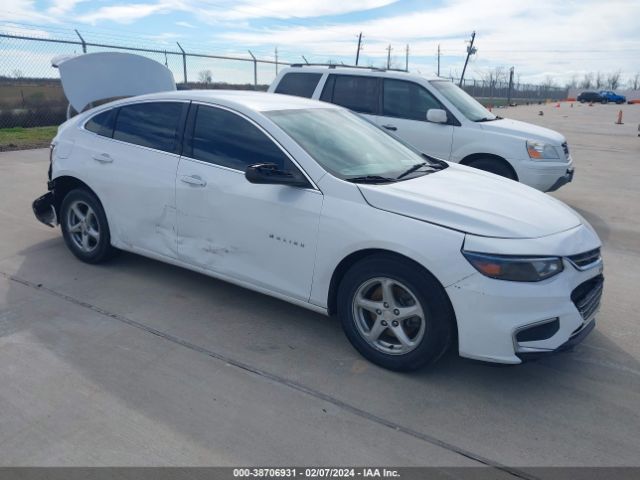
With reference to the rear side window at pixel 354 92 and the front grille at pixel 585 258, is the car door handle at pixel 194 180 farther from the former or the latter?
the rear side window at pixel 354 92

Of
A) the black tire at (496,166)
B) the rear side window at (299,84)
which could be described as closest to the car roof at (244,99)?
the black tire at (496,166)

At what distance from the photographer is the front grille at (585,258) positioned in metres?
3.23

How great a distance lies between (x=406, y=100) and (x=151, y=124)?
448cm

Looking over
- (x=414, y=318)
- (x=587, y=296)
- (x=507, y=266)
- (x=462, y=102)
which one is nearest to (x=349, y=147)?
(x=414, y=318)

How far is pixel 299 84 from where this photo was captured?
8602 mm

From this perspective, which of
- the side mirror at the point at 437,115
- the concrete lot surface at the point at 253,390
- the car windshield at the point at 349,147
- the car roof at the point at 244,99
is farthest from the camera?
the side mirror at the point at 437,115

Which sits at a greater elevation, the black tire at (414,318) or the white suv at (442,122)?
the white suv at (442,122)

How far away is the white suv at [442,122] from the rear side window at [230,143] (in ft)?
12.4

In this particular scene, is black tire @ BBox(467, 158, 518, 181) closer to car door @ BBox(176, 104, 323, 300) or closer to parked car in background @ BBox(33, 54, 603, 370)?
parked car in background @ BBox(33, 54, 603, 370)

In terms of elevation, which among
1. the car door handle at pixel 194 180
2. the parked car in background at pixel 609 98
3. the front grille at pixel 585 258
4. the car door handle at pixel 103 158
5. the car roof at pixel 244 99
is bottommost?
the front grille at pixel 585 258

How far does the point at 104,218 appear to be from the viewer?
4.82 m

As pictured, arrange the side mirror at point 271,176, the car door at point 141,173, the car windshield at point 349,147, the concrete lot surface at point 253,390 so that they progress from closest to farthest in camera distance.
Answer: the concrete lot surface at point 253,390, the side mirror at point 271,176, the car windshield at point 349,147, the car door at point 141,173

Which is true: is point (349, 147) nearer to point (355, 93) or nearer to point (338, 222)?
point (338, 222)

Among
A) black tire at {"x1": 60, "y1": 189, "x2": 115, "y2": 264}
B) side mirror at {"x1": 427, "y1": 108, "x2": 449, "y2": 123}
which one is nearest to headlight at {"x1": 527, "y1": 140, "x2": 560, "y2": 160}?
side mirror at {"x1": 427, "y1": 108, "x2": 449, "y2": 123}
